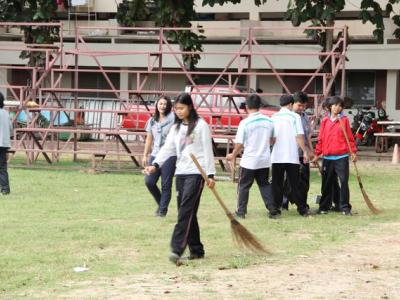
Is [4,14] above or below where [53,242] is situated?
above

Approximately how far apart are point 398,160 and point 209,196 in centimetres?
1013

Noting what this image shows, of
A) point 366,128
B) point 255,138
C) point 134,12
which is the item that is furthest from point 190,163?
point 366,128

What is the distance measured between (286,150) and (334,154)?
0.75 metres

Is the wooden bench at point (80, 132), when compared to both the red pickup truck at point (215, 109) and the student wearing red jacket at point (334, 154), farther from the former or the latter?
the student wearing red jacket at point (334, 154)

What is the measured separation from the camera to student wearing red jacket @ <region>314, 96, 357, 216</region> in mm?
13055

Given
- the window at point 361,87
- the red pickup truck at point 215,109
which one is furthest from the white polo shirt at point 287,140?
the window at point 361,87

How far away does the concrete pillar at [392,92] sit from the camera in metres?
33.8

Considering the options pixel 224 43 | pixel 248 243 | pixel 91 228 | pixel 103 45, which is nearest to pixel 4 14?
pixel 103 45

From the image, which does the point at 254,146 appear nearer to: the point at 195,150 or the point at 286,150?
the point at 286,150

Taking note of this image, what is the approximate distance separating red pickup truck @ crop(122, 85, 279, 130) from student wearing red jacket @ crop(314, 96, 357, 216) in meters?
6.60

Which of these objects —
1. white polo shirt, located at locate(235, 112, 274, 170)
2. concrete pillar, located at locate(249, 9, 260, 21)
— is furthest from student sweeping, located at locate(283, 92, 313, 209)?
concrete pillar, located at locate(249, 9, 260, 21)

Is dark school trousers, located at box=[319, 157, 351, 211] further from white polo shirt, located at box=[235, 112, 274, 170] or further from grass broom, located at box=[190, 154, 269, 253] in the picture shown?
grass broom, located at box=[190, 154, 269, 253]

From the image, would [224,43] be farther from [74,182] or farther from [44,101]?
[74,182]

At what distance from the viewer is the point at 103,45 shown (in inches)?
1420
